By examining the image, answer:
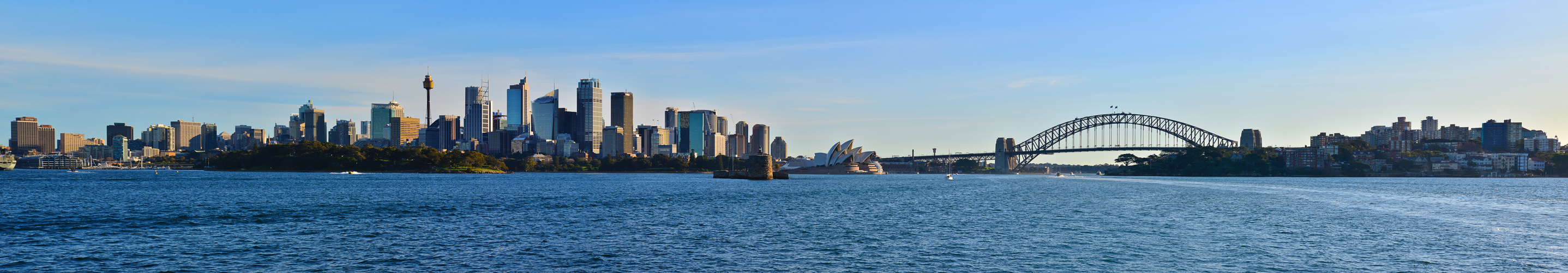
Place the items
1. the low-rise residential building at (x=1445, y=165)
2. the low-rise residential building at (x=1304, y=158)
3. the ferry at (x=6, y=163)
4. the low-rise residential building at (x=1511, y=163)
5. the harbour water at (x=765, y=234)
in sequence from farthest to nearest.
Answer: the low-rise residential building at (x=1304, y=158), the ferry at (x=6, y=163), the low-rise residential building at (x=1445, y=165), the low-rise residential building at (x=1511, y=163), the harbour water at (x=765, y=234)

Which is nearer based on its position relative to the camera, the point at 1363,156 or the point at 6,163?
the point at 6,163

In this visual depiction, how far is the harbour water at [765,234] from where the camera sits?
73.6 feet

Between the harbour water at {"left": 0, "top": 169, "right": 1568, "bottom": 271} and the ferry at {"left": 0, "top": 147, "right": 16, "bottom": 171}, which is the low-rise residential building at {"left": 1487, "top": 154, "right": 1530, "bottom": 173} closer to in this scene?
the harbour water at {"left": 0, "top": 169, "right": 1568, "bottom": 271}

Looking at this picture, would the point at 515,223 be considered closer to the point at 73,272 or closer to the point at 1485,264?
the point at 73,272

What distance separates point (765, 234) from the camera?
101ft

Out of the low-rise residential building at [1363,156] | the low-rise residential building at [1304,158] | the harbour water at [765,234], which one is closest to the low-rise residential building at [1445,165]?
the low-rise residential building at [1363,156]

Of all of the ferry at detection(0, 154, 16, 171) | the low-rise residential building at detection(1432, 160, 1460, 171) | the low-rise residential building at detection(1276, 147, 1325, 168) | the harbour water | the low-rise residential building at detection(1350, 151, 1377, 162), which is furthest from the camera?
the low-rise residential building at detection(1350, 151, 1377, 162)

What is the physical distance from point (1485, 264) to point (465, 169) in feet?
612

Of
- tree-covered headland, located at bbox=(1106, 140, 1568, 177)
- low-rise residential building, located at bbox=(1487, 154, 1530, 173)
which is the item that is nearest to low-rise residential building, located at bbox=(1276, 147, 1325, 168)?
tree-covered headland, located at bbox=(1106, 140, 1568, 177)

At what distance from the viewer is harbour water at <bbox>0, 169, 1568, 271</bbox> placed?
22422 mm

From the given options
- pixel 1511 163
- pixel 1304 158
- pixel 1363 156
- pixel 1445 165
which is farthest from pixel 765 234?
pixel 1511 163

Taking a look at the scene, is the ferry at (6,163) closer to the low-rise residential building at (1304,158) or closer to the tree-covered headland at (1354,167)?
the tree-covered headland at (1354,167)

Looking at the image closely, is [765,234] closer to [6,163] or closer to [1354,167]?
[1354,167]

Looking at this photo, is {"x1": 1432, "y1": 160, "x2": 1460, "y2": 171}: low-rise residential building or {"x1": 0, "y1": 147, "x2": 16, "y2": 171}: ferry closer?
{"x1": 1432, "y1": 160, "x2": 1460, "y2": 171}: low-rise residential building
